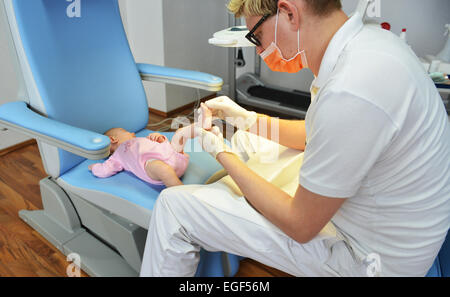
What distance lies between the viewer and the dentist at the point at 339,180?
2.18ft

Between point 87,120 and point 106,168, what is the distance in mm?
221

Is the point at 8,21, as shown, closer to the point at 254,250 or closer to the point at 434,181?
the point at 254,250

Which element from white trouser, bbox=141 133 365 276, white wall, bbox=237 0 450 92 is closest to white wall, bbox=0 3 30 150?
white trouser, bbox=141 133 365 276

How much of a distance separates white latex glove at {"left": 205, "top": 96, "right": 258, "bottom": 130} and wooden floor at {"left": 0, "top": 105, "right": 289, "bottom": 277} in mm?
628

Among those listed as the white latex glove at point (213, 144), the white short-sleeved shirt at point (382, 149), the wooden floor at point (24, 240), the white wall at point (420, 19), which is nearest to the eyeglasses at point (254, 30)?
the white short-sleeved shirt at point (382, 149)

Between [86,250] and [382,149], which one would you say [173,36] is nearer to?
[86,250]

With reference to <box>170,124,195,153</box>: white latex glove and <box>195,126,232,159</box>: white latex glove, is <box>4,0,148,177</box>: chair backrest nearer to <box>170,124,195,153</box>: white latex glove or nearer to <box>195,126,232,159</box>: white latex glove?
<box>170,124,195,153</box>: white latex glove

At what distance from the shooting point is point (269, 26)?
34.7 inches

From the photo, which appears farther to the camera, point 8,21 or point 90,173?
point 90,173

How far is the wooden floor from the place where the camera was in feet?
4.69

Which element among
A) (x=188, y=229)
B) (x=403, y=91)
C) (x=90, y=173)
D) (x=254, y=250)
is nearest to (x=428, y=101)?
(x=403, y=91)

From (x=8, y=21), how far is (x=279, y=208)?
1049 mm
